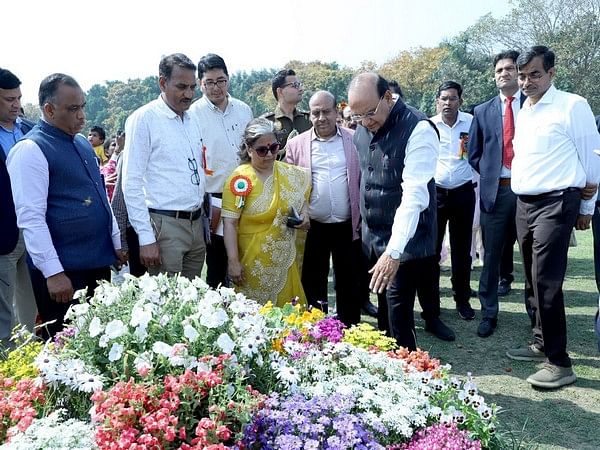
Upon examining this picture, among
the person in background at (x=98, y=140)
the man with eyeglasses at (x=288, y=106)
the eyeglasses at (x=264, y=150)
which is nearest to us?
the eyeglasses at (x=264, y=150)

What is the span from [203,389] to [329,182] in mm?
2886

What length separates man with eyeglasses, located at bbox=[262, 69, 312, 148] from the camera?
17.7ft

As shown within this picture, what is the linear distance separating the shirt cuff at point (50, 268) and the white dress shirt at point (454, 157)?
3.91 meters

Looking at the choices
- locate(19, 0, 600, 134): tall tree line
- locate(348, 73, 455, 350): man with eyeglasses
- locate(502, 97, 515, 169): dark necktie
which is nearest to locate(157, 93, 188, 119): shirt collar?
locate(348, 73, 455, 350): man with eyeglasses

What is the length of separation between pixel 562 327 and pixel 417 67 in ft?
149

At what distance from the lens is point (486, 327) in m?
5.07

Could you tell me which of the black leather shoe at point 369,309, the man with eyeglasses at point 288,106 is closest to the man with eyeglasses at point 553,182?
the black leather shoe at point 369,309

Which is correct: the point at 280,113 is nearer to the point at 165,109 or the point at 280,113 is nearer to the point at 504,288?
the point at 165,109

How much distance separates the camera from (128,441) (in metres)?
1.68

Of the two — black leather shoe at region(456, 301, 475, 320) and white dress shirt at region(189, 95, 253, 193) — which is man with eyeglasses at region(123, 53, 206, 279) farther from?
black leather shoe at region(456, 301, 475, 320)

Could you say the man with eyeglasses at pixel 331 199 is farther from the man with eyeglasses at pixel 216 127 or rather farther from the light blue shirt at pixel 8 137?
Result: the light blue shirt at pixel 8 137

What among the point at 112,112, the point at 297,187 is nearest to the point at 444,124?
the point at 297,187

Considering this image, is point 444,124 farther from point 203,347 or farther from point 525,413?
point 203,347

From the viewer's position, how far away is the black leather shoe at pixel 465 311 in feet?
18.3
